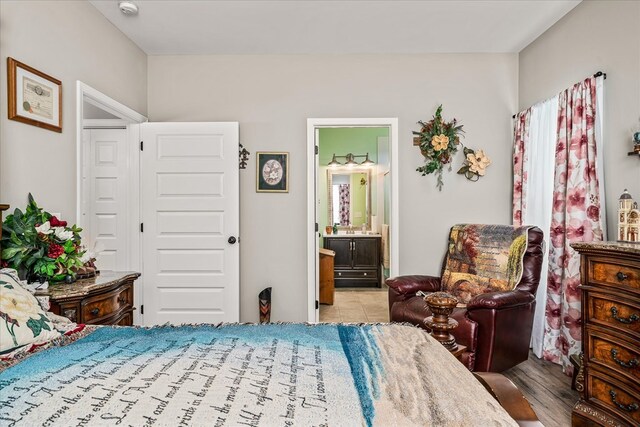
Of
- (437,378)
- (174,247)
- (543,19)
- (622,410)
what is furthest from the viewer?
(174,247)

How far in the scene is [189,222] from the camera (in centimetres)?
353

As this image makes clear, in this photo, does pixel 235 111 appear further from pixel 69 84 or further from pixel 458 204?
pixel 458 204

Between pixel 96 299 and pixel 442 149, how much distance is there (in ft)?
10.1

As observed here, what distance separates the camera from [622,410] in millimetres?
1850

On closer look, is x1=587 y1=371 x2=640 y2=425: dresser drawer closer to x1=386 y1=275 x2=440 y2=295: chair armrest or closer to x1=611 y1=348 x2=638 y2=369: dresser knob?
x1=611 y1=348 x2=638 y2=369: dresser knob

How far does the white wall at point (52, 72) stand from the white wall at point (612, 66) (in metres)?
3.67

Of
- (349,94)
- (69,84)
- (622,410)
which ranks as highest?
(349,94)

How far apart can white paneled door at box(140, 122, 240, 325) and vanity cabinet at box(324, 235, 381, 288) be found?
2.56 m

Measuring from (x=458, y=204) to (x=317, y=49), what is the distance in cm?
207

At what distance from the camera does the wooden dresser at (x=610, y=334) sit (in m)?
1.79

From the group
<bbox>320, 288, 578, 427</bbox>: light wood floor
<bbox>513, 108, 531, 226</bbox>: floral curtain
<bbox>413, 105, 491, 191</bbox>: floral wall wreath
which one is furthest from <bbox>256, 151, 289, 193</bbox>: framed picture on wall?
<bbox>513, 108, 531, 226</bbox>: floral curtain

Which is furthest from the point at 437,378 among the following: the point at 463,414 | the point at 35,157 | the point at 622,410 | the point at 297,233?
the point at 297,233

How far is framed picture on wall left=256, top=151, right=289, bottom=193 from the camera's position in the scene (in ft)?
12.0

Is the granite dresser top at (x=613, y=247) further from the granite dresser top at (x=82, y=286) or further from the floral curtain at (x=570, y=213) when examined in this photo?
the granite dresser top at (x=82, y=286)
